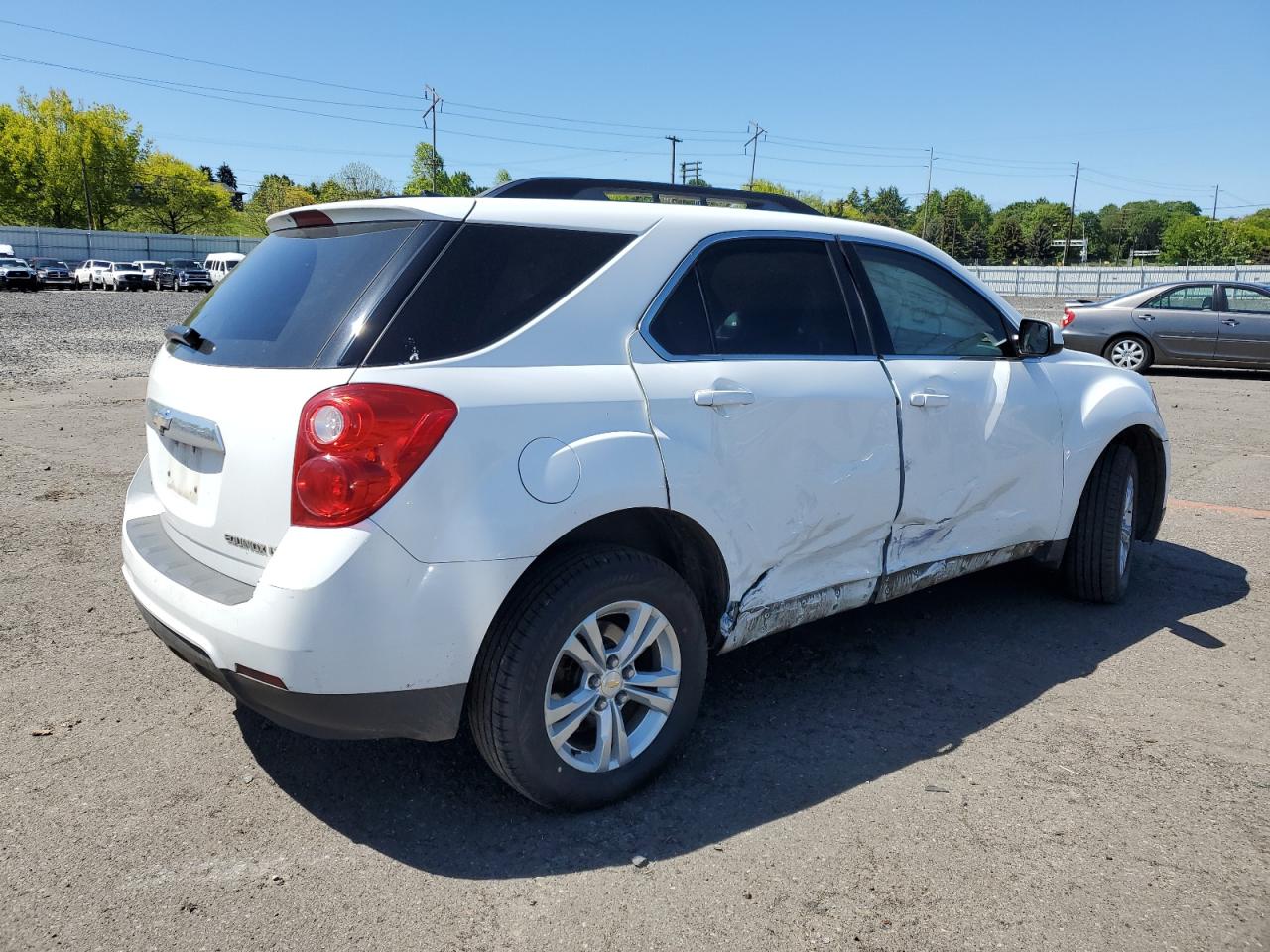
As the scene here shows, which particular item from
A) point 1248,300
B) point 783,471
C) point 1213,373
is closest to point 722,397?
point 783,471

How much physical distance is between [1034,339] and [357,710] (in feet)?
10.9

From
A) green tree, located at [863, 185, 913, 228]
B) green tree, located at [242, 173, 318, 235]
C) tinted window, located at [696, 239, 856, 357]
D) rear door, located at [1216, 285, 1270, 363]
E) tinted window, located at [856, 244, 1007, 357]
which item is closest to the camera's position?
tinted window, located at [696, 239, 856, 357]

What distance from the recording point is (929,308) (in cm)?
407

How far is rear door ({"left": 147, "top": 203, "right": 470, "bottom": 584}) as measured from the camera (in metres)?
2.58

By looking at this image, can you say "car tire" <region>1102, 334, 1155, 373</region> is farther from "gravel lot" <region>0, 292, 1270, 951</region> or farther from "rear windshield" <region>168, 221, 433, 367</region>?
"rear windshield" <region>168, 221, 433, 367</region>

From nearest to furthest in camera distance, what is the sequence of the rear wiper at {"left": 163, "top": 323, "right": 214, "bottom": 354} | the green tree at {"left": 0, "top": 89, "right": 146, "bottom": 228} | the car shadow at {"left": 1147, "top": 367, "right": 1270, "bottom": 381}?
the rear wiper at {"left": 163, "top": 323, "right": 214, "bottom": 354} → the car shadow at {"left": 1147, "top": 367, "right": 1270, "bottom": 381} → the green tree at {"left": 0, "top": 89, "right": 146, "bottom": 228}

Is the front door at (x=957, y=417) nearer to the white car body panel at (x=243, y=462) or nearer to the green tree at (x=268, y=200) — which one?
the white car body panel at (x=243, y=462)

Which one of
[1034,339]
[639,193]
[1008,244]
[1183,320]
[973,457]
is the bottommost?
[973,457]

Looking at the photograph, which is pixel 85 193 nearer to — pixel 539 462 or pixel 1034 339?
pixel 1034 339

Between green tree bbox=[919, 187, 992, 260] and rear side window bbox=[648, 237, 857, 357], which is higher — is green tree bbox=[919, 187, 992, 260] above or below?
above

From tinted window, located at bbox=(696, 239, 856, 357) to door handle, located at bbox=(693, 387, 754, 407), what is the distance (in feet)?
0.57

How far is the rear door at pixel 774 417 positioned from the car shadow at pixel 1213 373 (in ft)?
49.6

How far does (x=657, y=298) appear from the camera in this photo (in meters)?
3.09

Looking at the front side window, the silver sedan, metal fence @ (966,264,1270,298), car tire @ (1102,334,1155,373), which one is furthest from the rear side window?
metal fence @ (966,264,1270,298)
